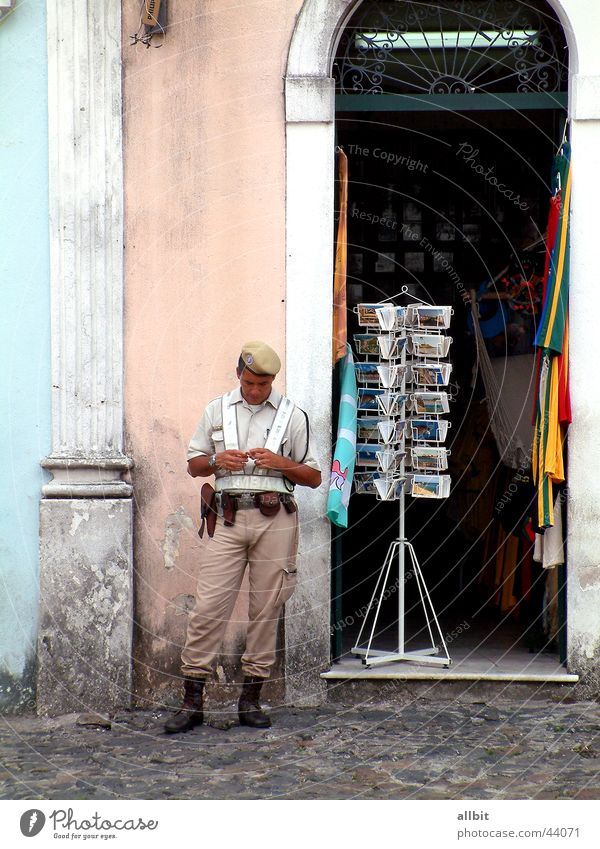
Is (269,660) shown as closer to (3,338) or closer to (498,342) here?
(3,338)

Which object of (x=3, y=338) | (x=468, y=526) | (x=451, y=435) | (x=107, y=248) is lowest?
(x=468, y=526)

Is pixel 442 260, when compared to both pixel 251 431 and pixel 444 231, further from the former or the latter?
pixel 251 431

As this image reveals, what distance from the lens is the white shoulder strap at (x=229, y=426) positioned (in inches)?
233

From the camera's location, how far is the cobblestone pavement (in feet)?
17.0

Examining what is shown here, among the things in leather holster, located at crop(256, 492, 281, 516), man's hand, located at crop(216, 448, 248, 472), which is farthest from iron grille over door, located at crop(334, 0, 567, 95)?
leather holster, located at crop(256, 492, 281, 516)

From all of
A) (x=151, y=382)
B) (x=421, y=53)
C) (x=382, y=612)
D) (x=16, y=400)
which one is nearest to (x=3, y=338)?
(x=16, y=400)

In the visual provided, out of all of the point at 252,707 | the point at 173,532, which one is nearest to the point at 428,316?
the point at 173,532

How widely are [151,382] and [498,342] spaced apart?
7.95ft

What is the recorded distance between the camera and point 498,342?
7848 millimetres

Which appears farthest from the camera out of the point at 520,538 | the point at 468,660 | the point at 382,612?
the point at 382,612

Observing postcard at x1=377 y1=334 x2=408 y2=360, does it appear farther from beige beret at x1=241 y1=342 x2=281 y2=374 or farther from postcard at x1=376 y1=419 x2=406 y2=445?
beige beret at x1=241 y1=342 x2=281 y2=374

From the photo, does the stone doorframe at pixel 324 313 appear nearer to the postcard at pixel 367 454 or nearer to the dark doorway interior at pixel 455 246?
the postcard at pixel 367 454

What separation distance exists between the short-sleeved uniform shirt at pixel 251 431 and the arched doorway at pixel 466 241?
3.04ft

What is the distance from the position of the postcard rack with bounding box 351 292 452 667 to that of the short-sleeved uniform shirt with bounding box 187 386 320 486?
65cm
